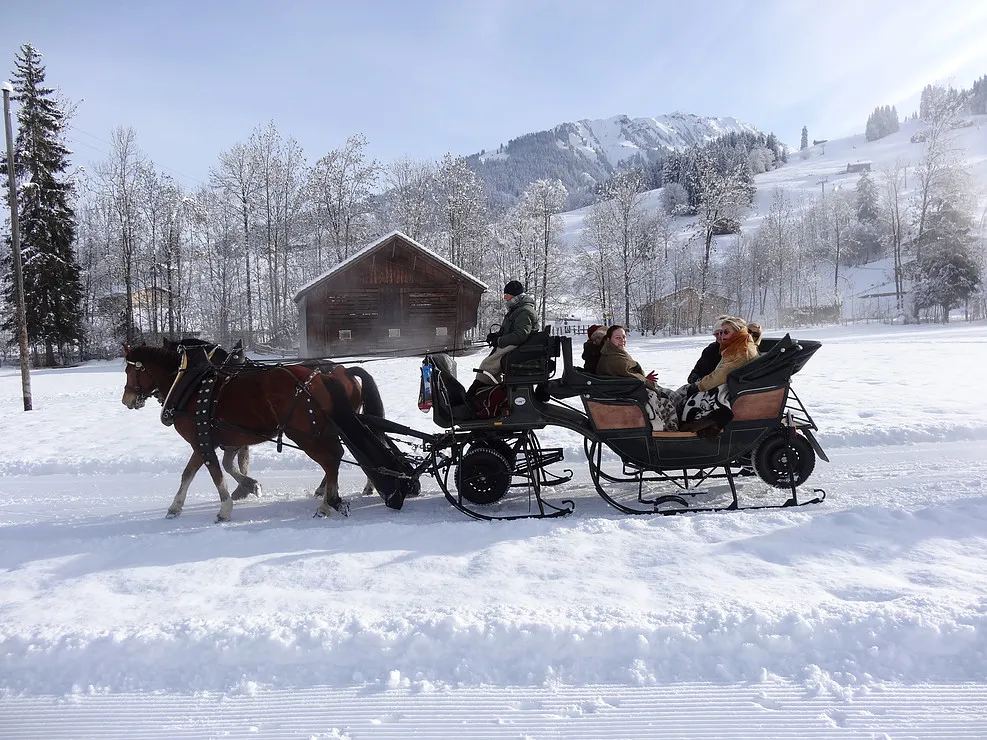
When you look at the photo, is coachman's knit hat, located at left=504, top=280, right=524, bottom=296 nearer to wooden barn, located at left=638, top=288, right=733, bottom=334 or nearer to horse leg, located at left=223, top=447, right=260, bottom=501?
horse leg, located at left=223, top=447, right=260, bottom=501

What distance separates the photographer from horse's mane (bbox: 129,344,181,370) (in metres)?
5.90

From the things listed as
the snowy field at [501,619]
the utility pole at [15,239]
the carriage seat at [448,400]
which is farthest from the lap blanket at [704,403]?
the utility pole at [15,239]

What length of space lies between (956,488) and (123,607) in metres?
6.67

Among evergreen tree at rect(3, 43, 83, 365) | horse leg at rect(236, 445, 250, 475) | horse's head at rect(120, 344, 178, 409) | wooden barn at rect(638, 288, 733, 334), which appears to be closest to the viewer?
horse's head at rect(120, 344, 178, 409)

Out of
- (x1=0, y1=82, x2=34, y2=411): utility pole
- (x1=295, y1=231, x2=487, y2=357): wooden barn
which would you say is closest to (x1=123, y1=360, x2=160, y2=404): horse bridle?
(x1=0, y1=82, x2=34, y2=411): utility pole

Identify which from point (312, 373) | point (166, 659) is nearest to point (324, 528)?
point (312, 373)

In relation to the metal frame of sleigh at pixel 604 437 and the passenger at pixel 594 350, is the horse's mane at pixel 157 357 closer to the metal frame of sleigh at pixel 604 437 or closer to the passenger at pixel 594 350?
the metal frame of sleigh at pixel 604 437

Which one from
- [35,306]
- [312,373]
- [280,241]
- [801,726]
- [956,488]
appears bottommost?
[801,726]

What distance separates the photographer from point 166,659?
3.11m

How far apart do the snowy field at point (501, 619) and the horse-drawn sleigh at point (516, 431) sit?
357 mm

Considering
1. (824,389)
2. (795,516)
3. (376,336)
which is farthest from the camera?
(376,336)

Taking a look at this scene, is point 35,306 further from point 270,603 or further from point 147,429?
point 270,603

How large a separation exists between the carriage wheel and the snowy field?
0.96 ft

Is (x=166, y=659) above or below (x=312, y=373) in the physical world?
below
